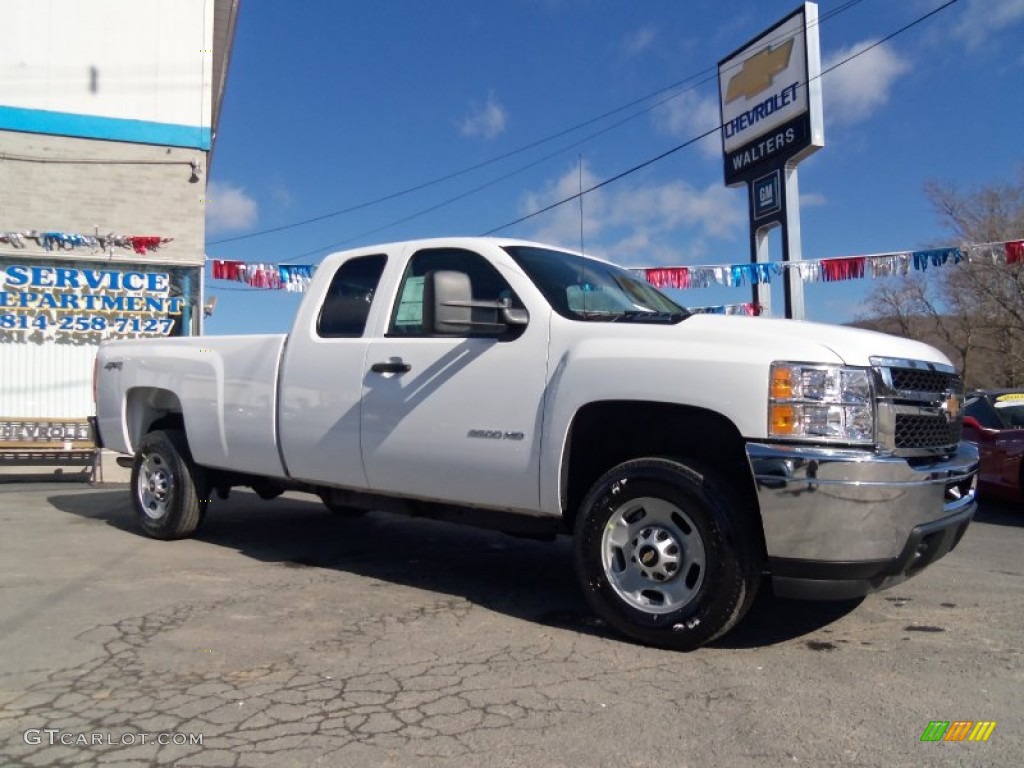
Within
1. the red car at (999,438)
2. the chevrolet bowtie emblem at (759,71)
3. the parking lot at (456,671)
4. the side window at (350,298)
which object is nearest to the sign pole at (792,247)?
the chevrolet bowtie emblem at (759,71)

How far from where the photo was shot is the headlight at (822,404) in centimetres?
352

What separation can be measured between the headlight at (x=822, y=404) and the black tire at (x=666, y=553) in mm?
458

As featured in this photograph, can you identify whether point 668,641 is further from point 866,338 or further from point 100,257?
point 100,257

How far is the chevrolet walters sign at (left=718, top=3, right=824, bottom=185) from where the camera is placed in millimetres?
17328

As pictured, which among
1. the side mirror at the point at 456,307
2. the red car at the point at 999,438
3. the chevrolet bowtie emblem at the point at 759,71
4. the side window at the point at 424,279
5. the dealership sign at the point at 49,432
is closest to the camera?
the side mirror at the point at 456,307

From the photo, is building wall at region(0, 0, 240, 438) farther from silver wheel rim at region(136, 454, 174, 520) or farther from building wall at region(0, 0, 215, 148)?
silver wheel rim at region(136, 454, 174, 520)

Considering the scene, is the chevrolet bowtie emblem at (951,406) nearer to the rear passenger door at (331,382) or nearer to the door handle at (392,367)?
the door handle at (392,367)

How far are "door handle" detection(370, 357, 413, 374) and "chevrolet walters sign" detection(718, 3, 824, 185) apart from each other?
15.2 metres

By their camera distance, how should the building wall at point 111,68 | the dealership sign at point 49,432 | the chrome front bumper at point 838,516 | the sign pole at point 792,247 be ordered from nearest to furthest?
the chrome front bumper at point 838,516 → the dealership sign at point 49,432 → the building wall at point 111,68 → the sign pole at point 792,247

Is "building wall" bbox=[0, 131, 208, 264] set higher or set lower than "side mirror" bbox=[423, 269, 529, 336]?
higher

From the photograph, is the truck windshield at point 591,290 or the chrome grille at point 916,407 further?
the truck windshield at point 591,290

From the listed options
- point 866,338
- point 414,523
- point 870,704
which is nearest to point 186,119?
point 414,523

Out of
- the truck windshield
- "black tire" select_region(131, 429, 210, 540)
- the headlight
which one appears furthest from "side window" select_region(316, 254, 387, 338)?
the headlight

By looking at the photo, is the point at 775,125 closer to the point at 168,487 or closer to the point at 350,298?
the point at 350,298
